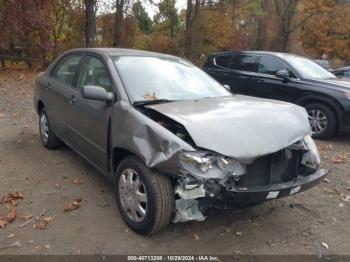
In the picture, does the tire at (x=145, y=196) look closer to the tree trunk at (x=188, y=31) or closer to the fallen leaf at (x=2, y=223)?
the fallen leaf at (x=2, y=223)

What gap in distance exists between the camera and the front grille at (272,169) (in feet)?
11.0

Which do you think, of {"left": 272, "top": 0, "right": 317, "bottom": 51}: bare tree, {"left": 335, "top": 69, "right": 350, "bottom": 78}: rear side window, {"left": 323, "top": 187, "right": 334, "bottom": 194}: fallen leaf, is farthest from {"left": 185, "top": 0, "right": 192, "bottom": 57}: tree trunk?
{"left": 323, "top": 187, "right": 334, "bottom": 194}: fallen leaf

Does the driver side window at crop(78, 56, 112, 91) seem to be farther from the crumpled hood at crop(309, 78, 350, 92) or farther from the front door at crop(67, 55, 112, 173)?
the crumpled hood at crop(309, 78, 350, 92)

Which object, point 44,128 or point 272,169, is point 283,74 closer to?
point 44,128

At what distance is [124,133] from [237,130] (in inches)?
42.3

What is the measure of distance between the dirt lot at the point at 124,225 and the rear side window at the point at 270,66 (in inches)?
132

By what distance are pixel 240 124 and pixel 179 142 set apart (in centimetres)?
61

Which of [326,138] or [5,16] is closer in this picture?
[326,138]

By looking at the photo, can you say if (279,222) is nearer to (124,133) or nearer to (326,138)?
(124,133)

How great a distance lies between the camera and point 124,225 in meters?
3.81

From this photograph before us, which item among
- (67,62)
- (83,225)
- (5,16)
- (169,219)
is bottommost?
(83,225)

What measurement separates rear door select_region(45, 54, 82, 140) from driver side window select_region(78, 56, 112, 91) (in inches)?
9.5

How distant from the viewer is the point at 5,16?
1480 cm

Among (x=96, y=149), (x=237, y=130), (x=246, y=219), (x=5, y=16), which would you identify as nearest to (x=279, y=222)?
(x=246, y=219)
